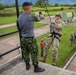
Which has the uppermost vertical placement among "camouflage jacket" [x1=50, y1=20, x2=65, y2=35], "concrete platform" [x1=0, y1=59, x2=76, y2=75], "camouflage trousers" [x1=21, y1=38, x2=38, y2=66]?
"camouflage jacket" [x1=50, y1=20, x2=65, y2=35]

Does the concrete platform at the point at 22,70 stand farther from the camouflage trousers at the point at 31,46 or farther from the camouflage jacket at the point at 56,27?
the camouflage jacket at the point at 56,27

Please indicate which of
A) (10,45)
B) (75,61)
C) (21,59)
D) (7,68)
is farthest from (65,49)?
(7,68)

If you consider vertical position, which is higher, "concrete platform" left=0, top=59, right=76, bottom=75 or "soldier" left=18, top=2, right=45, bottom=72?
"soldier" left=18, top=2, right=45, bottom=72

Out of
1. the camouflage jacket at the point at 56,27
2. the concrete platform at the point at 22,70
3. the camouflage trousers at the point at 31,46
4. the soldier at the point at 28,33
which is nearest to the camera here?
the soldier at the point at 28,33

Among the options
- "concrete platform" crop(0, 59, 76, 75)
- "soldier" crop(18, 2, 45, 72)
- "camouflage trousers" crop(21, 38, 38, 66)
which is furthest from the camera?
"concrete platform" crop(0, 59, 76, 75)

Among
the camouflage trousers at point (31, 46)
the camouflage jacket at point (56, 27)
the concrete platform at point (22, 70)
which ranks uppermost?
Answer: the camouflage jacket at point (56, 27)

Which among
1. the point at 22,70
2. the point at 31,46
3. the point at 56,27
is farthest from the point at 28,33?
the point at 56,27

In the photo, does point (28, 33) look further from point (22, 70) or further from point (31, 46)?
point (22, 70)

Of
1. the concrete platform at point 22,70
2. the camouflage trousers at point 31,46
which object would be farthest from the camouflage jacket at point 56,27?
the camouflage trousers at point 31,46

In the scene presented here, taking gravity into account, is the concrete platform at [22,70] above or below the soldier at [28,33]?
below

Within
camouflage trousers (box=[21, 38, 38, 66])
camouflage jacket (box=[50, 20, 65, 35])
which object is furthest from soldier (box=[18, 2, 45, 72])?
camouflage jacket (box=[50, 20, 65, 35])

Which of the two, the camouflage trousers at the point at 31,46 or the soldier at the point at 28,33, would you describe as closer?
the soldier at the point at 28,33

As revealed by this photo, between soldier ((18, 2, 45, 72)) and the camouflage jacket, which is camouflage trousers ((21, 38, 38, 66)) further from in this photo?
the camouflage jacket

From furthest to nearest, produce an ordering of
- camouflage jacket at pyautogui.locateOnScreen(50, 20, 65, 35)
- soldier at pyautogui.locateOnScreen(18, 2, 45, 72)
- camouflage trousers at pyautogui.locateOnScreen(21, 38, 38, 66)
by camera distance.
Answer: camouflage jacket at pyautogui.locateOnScreen(50, 20, 65, 35) < camouflage trousers at pyautogui.locateOnScreen(21, 38, 38, 66) < soldier at pyautogui.locateOnScreen(18, 2, 45, 72)
